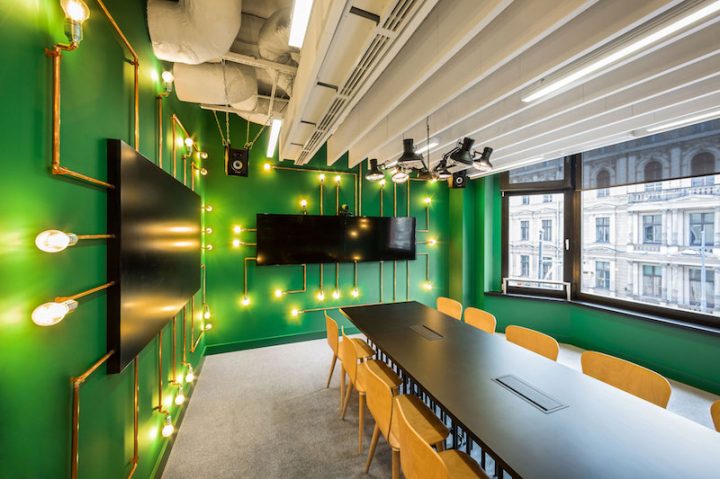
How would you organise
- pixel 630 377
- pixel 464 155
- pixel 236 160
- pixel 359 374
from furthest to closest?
pixel 236 160
pixel 464 155
pixel 359 374
pixel 630 377

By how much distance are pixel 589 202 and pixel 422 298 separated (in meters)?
3.19

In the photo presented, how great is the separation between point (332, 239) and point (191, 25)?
124 inches

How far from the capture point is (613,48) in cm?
174

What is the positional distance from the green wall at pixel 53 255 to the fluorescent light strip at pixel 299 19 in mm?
876

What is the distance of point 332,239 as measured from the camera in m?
4.51

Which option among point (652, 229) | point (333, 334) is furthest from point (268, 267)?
point (652, 229)

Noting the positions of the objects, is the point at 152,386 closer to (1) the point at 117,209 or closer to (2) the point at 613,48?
(1) the point at 117,209

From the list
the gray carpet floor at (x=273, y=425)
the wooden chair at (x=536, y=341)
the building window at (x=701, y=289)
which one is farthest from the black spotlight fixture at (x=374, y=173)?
the building window at (x=701, y=289)

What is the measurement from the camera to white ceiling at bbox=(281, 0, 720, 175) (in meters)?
1.54

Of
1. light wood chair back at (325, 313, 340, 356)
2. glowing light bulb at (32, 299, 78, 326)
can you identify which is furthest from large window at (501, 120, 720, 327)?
glowing light bulb at (32, 299, 78, 326)

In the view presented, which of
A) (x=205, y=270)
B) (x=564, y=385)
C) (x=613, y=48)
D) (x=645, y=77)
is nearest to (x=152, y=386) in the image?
(x=205, y=270)

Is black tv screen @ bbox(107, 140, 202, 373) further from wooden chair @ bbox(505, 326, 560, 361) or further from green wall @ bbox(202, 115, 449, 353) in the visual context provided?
wooden chair @ bbox(505, 326, 560, 361)

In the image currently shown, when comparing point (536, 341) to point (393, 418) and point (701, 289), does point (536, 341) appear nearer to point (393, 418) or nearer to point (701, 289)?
point (393, 418)

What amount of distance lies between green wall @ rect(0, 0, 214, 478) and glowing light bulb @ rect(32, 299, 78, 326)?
0.14ft
